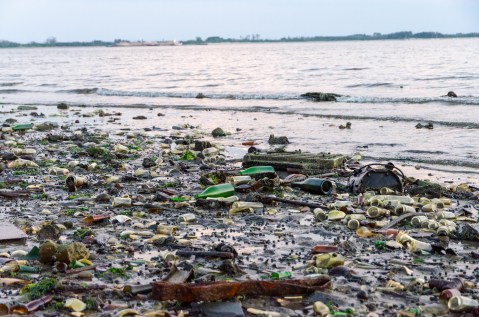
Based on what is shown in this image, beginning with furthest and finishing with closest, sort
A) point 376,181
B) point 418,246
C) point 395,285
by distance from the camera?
1. point 376,181
2. point 418,246
3. point 395,285

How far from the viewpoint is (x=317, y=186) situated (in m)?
8.95

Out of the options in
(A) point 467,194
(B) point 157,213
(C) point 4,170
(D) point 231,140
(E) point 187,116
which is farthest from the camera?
(E) point 187,116

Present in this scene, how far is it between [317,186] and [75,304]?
4.92m

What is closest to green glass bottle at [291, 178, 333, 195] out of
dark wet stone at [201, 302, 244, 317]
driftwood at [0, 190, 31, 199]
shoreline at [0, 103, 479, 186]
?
shoreline at [0, 103, 479, 186]

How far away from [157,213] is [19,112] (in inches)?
717

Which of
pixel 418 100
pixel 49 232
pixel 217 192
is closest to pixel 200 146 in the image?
pixel 217 192

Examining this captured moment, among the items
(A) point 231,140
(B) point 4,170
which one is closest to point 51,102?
(A) point 231,140

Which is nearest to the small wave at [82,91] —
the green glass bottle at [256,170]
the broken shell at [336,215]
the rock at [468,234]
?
the green glass bottle at [256,170]

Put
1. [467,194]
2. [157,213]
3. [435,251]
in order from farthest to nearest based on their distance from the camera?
[467,194], [157,213], [435,251]

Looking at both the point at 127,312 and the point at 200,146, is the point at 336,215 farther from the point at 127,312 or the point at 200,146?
the point at 200,146

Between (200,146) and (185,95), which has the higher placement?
(200,146)

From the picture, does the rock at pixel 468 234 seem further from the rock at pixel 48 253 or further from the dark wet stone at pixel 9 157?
the dark wet stone at pixel 9 157

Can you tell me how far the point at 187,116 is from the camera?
22.0 m

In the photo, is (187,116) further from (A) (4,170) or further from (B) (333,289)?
(B) (333,289)
